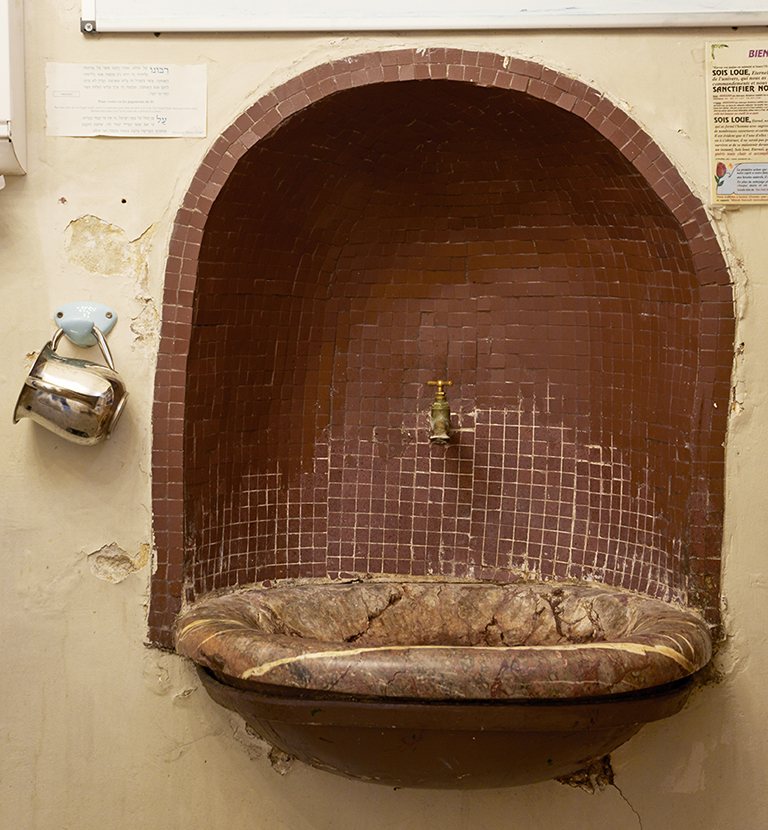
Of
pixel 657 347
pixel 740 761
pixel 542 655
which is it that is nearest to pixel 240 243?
pixel 657 347

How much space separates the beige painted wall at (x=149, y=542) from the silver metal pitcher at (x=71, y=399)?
88 millimetres

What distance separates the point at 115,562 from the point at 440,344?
4.22 ft

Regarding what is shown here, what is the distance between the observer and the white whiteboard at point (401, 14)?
234 cm

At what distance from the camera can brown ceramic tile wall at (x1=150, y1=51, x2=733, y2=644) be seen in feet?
7.91

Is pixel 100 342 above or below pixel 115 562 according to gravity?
above

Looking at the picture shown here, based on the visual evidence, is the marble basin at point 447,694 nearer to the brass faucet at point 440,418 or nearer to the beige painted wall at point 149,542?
the beige painted wall at point 149,542

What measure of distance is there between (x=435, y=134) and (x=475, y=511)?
1265 millimetres

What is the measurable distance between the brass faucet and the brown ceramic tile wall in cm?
9

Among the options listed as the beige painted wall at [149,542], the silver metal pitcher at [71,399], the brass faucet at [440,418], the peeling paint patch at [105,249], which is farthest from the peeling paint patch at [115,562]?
the brass faucet at [440,418]

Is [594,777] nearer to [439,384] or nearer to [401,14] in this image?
[439,384]

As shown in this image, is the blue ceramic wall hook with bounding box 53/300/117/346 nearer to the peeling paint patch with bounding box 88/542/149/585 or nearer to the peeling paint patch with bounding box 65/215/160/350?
the peeling paint patch with bounding box 65/215/160/350

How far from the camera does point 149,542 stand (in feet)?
8.20

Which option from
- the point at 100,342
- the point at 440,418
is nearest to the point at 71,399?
the point at 100,342

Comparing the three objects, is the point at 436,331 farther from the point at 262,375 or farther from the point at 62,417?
the point at 62,417
